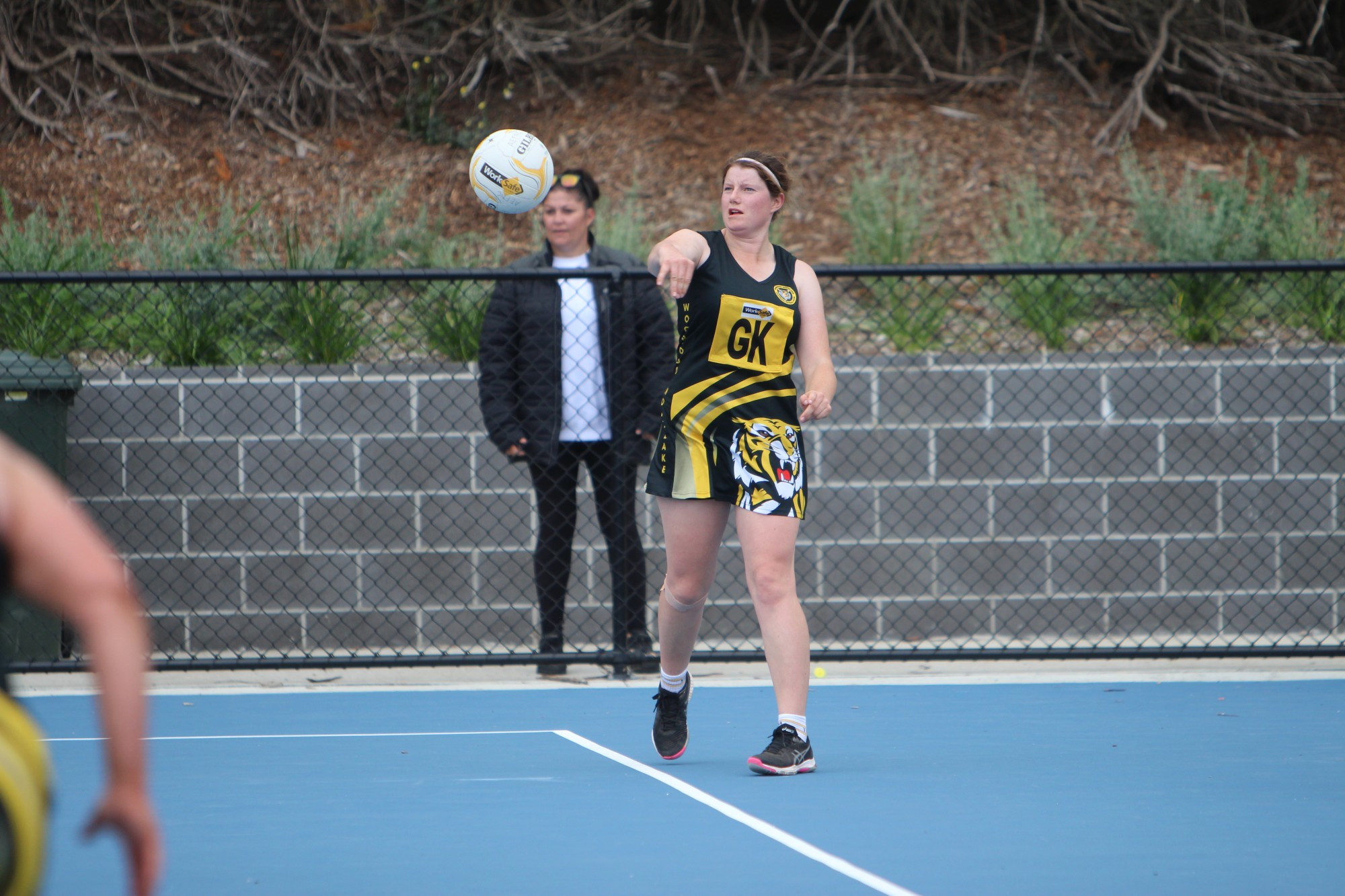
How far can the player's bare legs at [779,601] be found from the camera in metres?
4.50

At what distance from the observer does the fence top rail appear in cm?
628

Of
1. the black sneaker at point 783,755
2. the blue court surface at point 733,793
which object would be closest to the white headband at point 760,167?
the black sneaker at point 783,755

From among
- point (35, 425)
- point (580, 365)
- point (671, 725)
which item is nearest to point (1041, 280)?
point (580, 365)

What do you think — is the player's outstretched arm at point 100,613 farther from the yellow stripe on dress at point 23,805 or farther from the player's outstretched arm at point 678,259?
the player's outstretched arm at point 678,259

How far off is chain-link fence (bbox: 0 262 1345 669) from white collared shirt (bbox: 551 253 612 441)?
77cm

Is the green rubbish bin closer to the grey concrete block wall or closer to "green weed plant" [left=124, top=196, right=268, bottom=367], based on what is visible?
the grey concrete block wall

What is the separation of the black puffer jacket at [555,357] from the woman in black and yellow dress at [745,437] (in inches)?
79.7

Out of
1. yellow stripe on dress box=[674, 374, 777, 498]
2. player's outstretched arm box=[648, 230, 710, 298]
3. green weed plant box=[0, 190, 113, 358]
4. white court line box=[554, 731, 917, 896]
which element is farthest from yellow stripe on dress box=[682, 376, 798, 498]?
green weed plant box=[0, 190, 113, 358]

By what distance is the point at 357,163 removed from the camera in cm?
1183

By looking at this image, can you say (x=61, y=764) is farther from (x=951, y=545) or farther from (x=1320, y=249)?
(x=1320, y=249)

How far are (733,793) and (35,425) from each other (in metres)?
4.55

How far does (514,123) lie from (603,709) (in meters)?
7.36

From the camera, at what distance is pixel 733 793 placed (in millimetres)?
4367

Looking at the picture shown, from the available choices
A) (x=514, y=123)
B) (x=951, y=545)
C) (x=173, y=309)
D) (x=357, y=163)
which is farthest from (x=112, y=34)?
(x=951, y=545)
